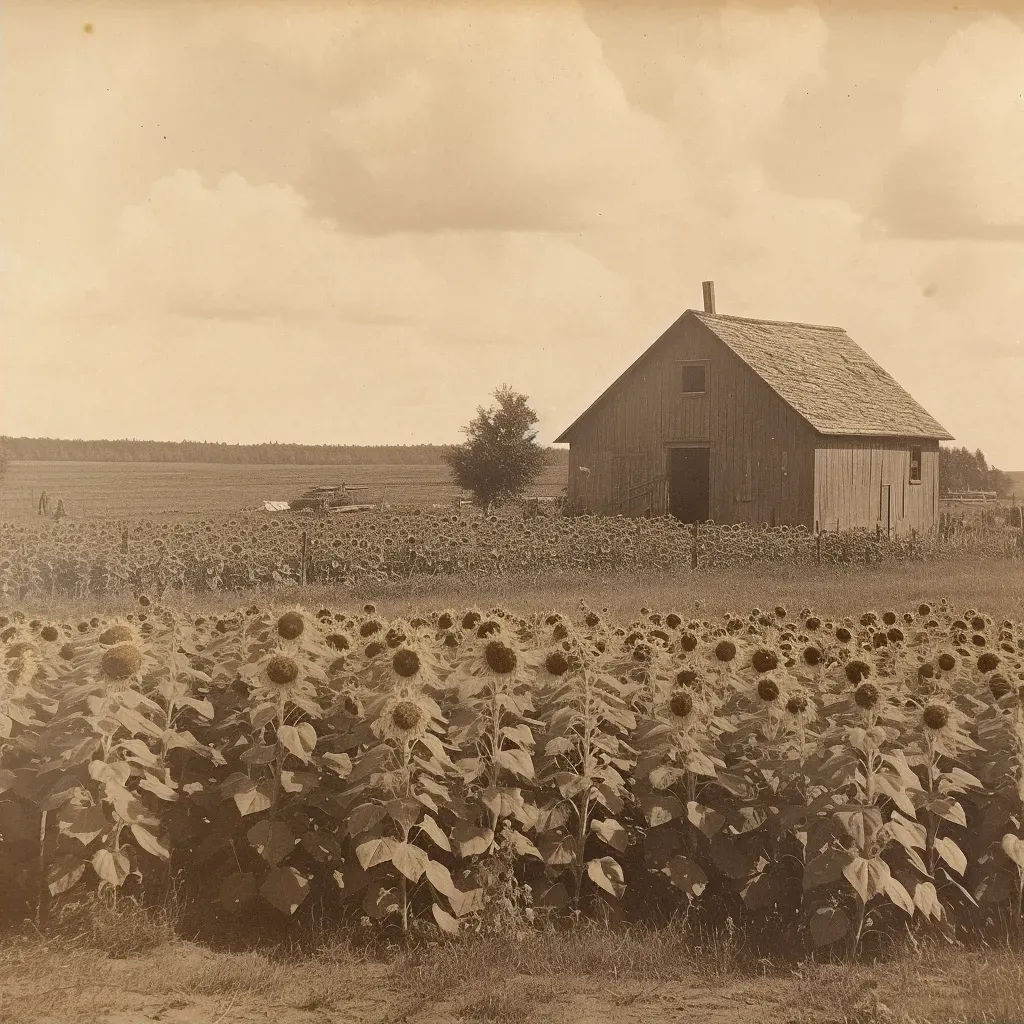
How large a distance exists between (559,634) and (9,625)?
10.2ft

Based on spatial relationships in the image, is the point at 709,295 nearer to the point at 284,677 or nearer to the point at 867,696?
the point at 867,696

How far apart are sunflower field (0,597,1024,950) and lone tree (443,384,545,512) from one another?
2909cm

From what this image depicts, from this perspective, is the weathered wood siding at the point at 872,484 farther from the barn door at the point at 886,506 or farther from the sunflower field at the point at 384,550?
the sunflower field at the point at 384,550

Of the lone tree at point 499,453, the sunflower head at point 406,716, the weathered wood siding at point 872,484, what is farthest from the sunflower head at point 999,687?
the lone tree at point 499,453

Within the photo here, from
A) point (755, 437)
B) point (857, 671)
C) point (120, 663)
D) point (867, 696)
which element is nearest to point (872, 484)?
point (755, 437)

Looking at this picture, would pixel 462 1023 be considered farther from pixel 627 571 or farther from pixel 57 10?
pixel 627 571

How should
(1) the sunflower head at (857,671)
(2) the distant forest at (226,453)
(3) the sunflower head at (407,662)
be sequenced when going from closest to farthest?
(3) the sunflower head at (407,662), (1) the sunflower head at (857,671), (2) the distant forest at (226,453)

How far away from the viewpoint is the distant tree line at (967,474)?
2945 centimetres

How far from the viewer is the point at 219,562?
58.1ft

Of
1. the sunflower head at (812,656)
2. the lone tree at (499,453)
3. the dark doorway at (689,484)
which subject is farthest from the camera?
the lone tree at (499,453)

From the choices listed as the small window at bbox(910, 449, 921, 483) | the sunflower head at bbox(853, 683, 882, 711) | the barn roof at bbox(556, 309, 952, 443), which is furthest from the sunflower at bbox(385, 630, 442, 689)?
the small window at bbox(910, 449, 921, 483)

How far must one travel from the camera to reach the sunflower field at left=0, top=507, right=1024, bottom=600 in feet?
54.4

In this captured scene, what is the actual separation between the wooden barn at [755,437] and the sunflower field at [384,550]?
2.53 m

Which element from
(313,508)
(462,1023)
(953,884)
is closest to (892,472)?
(313,508)
